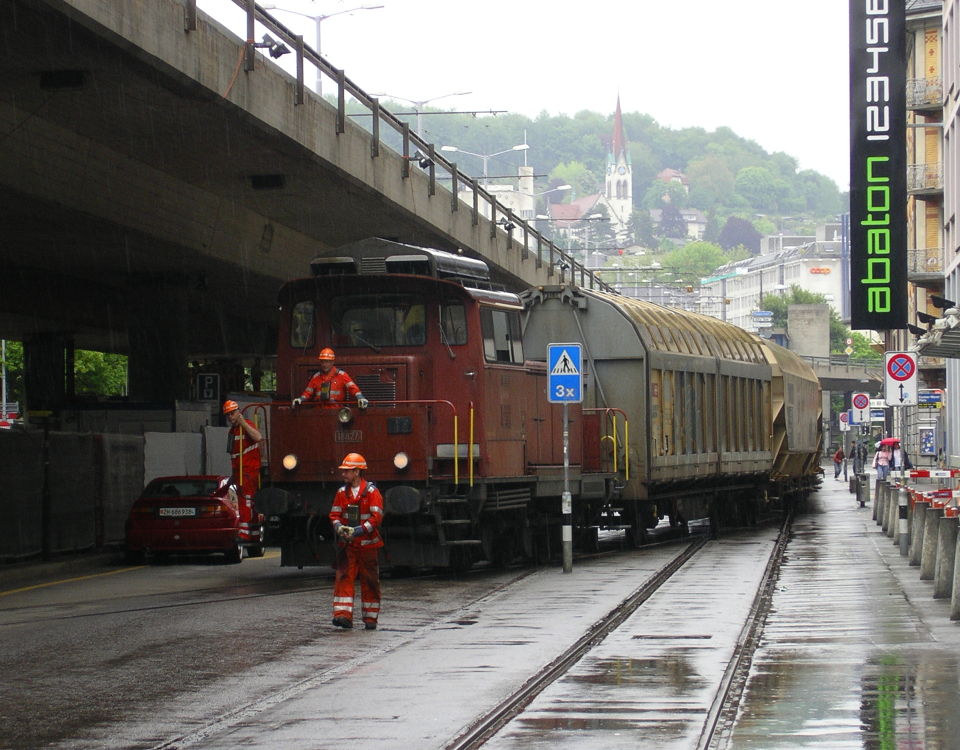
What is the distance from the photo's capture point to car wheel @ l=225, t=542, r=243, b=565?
81.8ft

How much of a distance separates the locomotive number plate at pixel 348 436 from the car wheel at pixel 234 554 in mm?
5574

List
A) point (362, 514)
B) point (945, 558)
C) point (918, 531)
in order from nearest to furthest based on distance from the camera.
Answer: point (362, 514) < point (945, 558) < point (918, 531)

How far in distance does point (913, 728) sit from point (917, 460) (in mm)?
55541

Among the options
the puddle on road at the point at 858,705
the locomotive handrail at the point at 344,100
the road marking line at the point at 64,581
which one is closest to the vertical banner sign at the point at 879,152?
the locomotive handrail at the point at 344,100

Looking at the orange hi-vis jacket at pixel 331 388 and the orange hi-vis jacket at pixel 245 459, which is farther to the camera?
the orange hi-vis jacket at pixel 245 459

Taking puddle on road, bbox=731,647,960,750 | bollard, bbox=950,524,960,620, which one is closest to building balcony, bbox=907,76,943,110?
bollard, bbox=950,524,960,620

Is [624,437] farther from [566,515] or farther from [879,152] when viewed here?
[879,152]

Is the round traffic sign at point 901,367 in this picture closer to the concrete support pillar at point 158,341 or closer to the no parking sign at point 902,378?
the no parking sign at point 902,378

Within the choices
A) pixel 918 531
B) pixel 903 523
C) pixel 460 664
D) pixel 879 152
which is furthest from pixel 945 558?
pixel 879 152

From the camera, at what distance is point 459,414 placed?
20203 mm

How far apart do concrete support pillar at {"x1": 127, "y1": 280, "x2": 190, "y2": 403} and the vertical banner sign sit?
18.9 meters

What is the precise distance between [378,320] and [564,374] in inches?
105

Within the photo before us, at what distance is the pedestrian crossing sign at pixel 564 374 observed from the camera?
2156 cm

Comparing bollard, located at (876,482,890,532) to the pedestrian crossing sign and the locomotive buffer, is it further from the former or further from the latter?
the pedestrian crossing sign
